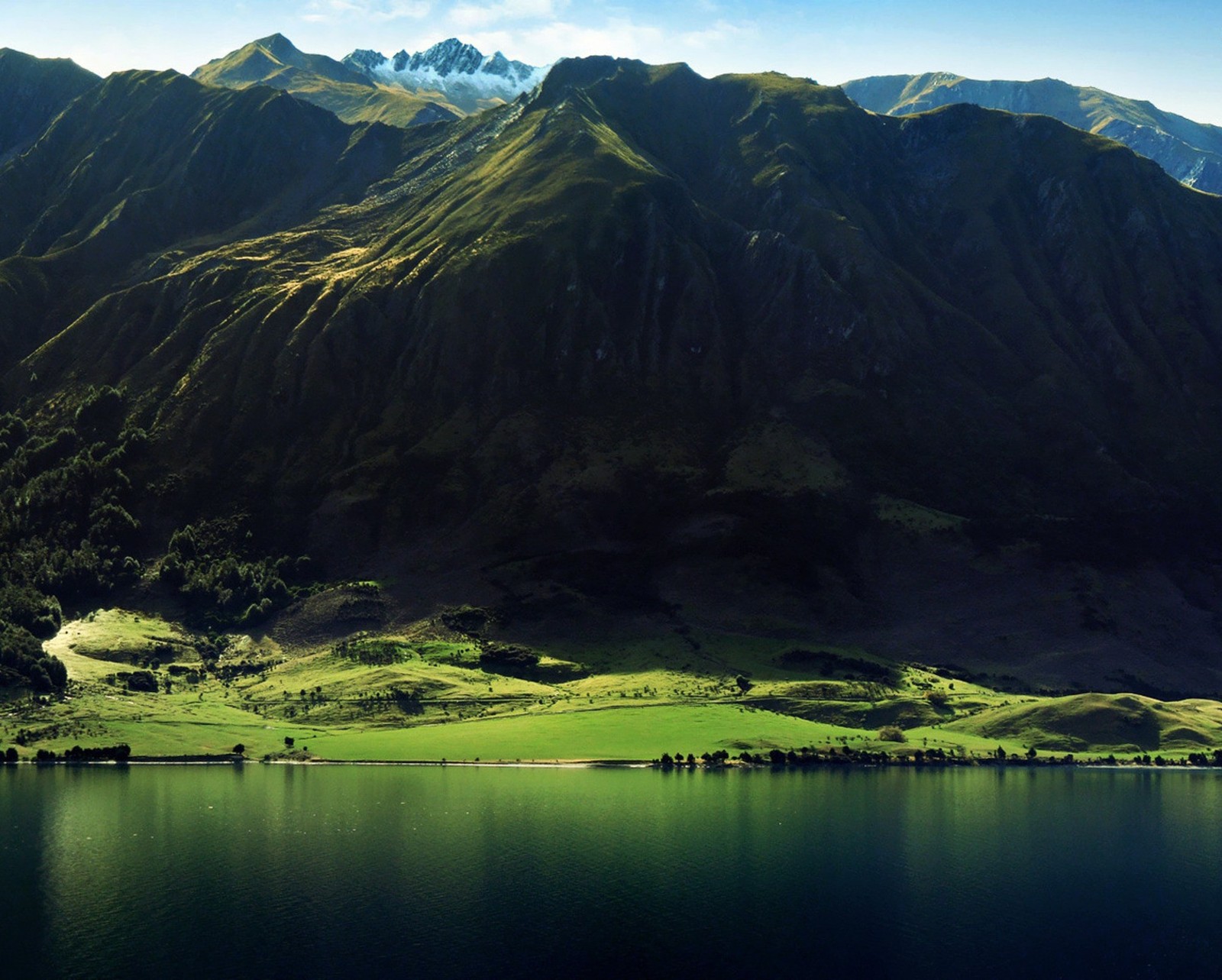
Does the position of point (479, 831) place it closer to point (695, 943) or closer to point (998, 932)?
point (695, 943)

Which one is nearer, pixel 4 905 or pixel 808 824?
pixel 4 905

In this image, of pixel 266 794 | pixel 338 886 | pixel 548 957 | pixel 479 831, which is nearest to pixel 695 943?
pixel 548 957

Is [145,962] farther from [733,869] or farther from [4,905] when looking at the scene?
[733,869]

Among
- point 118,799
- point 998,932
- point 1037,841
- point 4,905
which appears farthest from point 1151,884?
point 118,799

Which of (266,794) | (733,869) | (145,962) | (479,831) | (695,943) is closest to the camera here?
(145,962)

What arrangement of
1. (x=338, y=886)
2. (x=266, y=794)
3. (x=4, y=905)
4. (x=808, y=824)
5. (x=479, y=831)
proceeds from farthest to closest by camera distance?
(x=266, y=794)
(x=808, y=824)
(x=479, y=831)
(x=338, y=886)
(x=4, y=905)

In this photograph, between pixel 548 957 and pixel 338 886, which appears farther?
pixel 338 886
